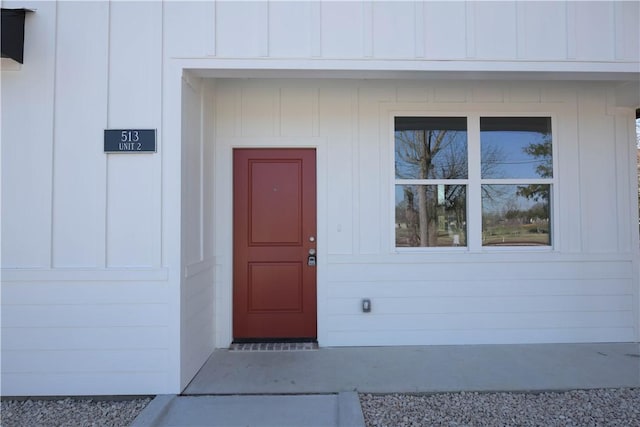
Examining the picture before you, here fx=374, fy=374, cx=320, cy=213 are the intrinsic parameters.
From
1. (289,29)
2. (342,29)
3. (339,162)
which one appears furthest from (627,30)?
(289,29)

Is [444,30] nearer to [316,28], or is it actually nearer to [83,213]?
[316,28]

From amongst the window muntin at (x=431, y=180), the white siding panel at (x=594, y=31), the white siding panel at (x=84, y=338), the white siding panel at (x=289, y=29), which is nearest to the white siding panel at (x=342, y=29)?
the white siding panel at (x=289, y=29)

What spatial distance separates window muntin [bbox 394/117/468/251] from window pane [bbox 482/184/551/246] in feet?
0.92

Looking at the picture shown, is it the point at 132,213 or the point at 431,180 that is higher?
the point at 431,180

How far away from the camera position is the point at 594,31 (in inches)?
123

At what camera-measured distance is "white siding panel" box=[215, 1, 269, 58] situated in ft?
9.88

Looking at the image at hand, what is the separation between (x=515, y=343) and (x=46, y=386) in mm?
4387

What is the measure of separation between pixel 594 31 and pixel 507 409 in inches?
123

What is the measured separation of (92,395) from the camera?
2984mm

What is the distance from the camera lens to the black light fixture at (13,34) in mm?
2842

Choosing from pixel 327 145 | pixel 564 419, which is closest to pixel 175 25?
pixel 327 145

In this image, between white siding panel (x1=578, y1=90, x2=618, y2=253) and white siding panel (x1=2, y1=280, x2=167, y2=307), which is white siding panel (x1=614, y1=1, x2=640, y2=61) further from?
white siding panel (x1=2, y1=280, x2=167, y2=307)

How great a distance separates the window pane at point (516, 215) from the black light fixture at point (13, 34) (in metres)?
4.46

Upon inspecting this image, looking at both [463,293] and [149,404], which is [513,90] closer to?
[463,293]
